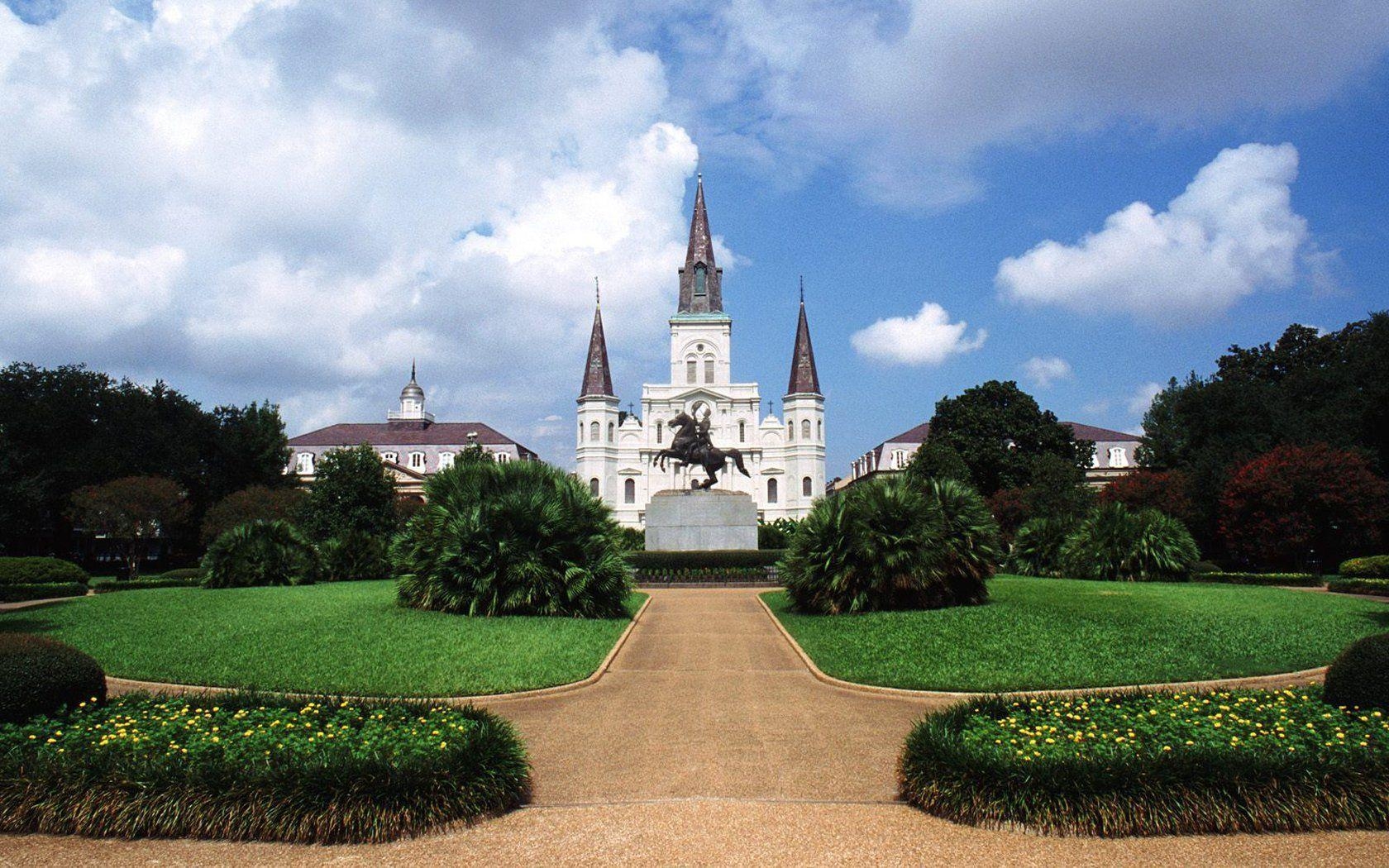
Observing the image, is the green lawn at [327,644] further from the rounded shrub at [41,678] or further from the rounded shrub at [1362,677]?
the rounded shrub at [1362,677]

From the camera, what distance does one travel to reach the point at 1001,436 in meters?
63.6

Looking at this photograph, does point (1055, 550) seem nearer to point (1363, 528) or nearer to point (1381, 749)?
point (1363, 528)

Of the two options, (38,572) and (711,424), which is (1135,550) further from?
(711,424)

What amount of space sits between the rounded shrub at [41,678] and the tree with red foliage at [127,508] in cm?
4040

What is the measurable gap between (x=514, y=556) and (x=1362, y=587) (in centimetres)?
2271

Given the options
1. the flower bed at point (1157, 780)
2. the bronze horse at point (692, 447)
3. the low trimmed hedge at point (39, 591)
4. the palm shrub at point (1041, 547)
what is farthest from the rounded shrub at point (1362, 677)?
the low trimmed hedge at point (39, 591)

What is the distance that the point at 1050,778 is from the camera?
266 inches

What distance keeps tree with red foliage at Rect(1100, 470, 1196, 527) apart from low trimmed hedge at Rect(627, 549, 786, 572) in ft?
65.1

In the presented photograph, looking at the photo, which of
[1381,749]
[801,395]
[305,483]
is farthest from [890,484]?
[801,395]

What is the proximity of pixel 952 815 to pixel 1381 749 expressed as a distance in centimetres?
361

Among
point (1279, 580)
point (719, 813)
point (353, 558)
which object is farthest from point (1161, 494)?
point (719, 813)

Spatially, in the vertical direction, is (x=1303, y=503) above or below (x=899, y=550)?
above

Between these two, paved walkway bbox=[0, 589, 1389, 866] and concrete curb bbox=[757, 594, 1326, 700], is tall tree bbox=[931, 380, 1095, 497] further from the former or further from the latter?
paved walkway bbox=[0, 589, 1389, 866]

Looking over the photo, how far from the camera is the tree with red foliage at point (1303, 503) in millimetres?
31905
